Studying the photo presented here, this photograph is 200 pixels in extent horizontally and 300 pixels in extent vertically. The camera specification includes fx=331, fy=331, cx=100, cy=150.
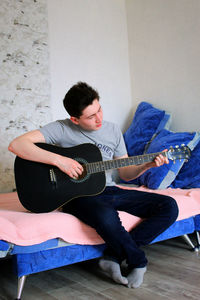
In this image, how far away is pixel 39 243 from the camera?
1341 millimetres

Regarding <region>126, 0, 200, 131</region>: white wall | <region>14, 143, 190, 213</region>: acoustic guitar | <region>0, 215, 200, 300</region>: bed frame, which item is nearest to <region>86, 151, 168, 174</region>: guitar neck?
<region>14, 143, 190, 213</region>: acoustic guitar

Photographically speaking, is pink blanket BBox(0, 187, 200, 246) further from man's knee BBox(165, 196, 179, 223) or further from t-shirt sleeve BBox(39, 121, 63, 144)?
t-shirt sleeve BBox(39, 121, 63, 144)

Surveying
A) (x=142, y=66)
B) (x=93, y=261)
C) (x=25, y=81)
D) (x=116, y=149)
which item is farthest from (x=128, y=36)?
(x=93, y=261)

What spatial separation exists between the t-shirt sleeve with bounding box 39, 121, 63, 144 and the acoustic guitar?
0.07 metres

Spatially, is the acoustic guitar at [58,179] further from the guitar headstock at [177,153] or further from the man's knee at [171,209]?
the man's knee at [171,209]

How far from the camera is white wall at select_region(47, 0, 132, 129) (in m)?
2.73

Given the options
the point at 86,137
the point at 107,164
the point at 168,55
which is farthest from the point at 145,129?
the point at 107,164

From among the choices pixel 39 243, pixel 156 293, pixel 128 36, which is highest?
pixel 128 36

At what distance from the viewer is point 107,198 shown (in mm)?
1597

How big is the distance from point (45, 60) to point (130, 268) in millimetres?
1836

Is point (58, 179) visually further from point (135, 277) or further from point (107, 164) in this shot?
point (135, 277)

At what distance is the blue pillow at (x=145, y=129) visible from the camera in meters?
2.43

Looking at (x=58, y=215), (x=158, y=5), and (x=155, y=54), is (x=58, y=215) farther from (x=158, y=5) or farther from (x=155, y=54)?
(x=158, y=5)

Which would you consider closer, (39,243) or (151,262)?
(39,243)
